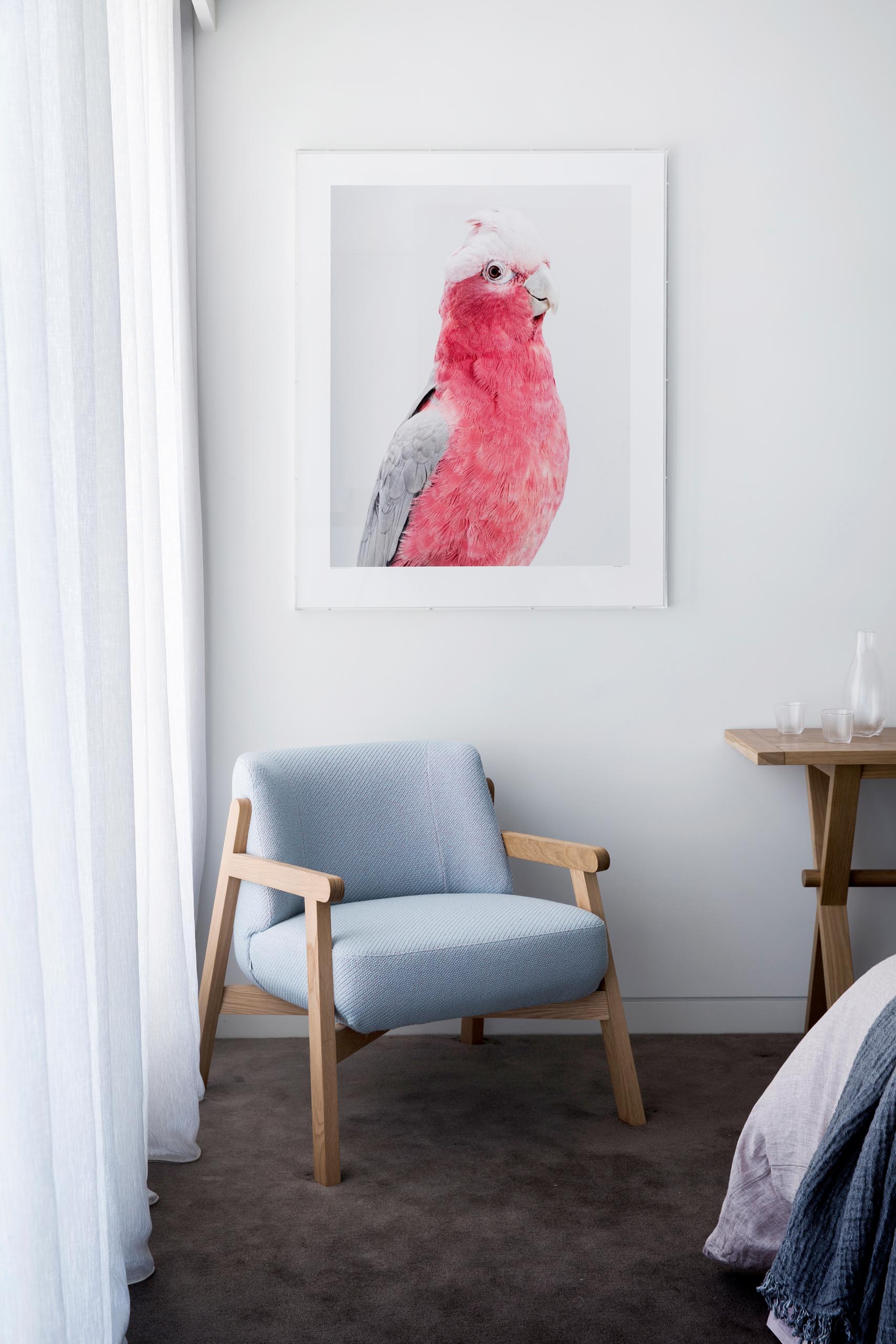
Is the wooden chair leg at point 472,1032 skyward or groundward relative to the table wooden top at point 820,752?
groundward

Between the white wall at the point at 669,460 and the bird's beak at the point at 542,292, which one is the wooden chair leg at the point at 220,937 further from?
the bird's beak at the point at 542,292

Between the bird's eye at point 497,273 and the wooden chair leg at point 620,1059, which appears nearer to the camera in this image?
the wooden chair leg at point 620,1059

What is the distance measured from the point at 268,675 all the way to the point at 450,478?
27.3 inches

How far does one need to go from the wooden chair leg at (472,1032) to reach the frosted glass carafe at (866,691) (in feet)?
3.88

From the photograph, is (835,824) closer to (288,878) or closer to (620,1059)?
(620,1059)

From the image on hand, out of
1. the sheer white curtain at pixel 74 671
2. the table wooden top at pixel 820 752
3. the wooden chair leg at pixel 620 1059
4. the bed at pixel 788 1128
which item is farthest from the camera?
the table wooden top at pixel 820 752

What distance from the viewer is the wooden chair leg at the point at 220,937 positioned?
2320 millimetres

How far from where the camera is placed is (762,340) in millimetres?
2719

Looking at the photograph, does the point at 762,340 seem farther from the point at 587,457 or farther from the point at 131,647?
the point at 131,647

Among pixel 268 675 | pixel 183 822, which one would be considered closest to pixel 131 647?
pixel 183 822

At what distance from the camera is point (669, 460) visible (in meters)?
2.73

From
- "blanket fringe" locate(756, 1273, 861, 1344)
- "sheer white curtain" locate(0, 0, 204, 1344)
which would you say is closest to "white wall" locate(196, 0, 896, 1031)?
"sheer white curtain" locate(0, 0, 204, 1344)

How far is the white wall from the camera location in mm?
2680

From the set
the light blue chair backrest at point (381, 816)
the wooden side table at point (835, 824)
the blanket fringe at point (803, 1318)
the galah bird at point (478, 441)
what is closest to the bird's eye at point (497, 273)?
the galah bird at point (478, 441)
